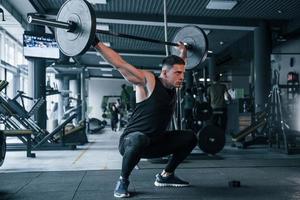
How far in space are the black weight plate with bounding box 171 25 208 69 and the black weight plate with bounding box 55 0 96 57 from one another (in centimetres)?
139

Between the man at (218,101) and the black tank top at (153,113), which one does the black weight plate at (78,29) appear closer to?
the black tank top at (153,113)

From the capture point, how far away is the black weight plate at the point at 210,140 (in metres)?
4.76

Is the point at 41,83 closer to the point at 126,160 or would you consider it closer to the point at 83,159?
the point at 83,159

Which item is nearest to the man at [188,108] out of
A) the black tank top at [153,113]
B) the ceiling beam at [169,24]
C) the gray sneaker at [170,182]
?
the ceiling beam at [169,24]

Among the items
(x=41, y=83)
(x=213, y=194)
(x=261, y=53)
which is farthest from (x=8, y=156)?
(x=261, y=53)

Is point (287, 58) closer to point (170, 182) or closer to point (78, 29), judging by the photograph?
point (170, 182)

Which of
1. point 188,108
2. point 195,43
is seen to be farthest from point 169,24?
point 195,43

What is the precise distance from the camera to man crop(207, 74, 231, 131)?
622 cm

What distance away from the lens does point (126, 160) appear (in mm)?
2549

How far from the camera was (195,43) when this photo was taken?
3.57 metres

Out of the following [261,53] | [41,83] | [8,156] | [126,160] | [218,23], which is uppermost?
[218,23]

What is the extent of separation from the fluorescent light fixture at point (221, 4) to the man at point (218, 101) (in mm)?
1579

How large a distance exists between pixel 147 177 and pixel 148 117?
37.4 inches

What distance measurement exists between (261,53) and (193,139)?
18.1ft
